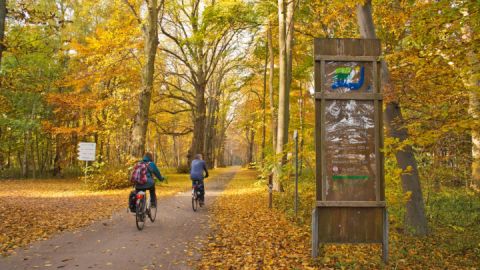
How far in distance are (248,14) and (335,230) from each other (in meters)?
14.4

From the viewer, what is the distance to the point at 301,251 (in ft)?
23.1

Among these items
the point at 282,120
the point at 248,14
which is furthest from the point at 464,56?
the point at 248,14

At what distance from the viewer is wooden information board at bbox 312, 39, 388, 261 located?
6031 mm

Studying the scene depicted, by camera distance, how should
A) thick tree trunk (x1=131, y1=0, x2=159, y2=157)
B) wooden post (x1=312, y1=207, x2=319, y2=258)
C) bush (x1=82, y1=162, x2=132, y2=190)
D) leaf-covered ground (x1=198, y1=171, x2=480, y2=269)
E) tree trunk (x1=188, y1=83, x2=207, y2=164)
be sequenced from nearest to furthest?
wooden post (x1=312, y1=207, x2=319, y2=258), leaf-covered ground (x1=198, y1=171, x2=480, y2=269), bush (x1=82, y1=162, x2=132, y2=190), thick tree trunk (x1=131, y1=0, x2=159, y2=157), tree trunk (x1=188, y1=83, x2=207, y2=164)

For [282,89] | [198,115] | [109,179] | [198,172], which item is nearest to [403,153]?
[198,172]

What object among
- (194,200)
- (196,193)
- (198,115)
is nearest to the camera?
(194,200)

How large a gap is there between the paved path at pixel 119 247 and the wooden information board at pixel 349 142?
2.62 m

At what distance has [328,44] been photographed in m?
6.14

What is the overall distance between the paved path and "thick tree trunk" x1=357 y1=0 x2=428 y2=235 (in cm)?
469

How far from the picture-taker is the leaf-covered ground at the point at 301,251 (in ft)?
20.5

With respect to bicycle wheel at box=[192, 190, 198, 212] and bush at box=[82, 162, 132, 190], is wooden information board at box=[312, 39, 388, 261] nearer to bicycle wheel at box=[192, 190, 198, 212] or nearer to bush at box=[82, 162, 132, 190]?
bicycle wheel at box=[192, 190, 198, 212]

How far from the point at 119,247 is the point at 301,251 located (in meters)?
3.40

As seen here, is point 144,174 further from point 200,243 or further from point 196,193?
point 196,193

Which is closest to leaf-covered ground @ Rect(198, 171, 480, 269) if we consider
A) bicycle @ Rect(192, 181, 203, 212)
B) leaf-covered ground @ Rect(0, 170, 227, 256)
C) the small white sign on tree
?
bicycle @ Rect(192, 181, 203, 212)
